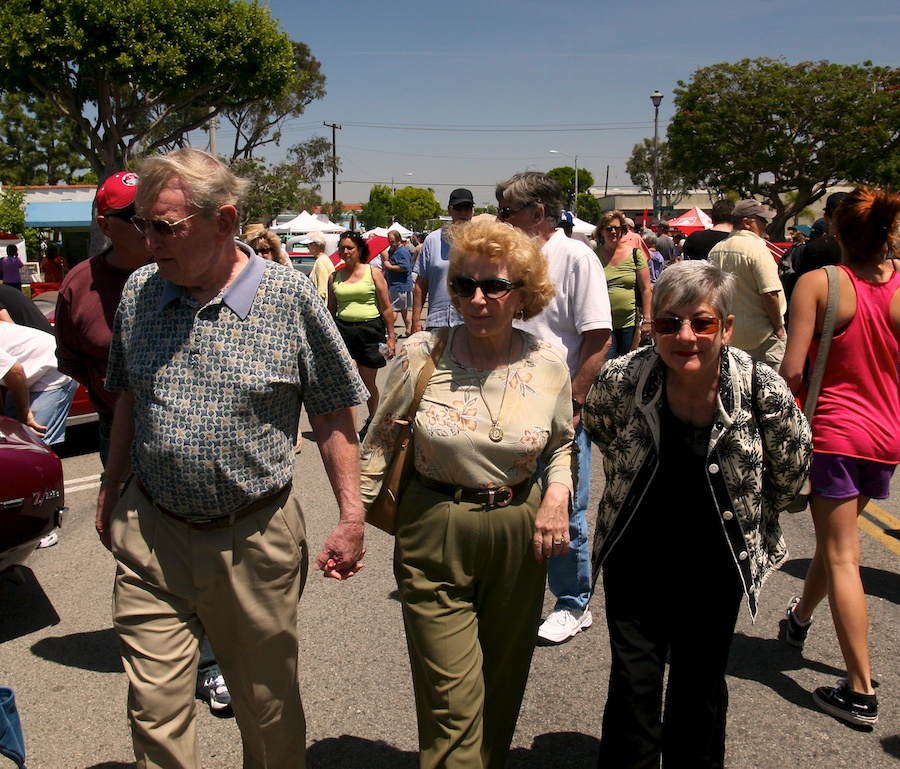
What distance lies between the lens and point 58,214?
39844 mm

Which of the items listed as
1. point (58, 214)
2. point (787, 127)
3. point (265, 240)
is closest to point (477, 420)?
point (265, 240)

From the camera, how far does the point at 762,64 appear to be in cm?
4712

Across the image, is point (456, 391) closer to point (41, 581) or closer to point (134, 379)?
point (134, 379)

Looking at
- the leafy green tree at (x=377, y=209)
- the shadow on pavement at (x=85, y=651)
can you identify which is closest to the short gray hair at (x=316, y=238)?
the shadow on pavement at (x=85, y=651)

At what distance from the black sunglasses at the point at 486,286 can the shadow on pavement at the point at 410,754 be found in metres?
1.65

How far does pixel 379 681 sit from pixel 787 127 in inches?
1932

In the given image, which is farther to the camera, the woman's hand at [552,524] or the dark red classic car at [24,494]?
the dark red classic car at [24,494]

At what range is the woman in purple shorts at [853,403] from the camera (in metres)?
3.39

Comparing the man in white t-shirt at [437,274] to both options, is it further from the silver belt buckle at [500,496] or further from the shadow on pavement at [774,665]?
the silver belt buckle at [500,496]

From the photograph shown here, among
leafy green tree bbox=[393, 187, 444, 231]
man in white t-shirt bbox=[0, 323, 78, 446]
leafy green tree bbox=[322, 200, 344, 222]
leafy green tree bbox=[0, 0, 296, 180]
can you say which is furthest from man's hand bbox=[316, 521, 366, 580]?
leafy green tree bbox=[393, 187, 444, 231]

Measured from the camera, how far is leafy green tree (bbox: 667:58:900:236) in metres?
45.2

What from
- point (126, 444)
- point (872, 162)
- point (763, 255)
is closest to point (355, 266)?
point (763, 255)

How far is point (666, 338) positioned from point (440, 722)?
4.20 feet

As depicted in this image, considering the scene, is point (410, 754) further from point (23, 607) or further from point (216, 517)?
point (23, 607)
